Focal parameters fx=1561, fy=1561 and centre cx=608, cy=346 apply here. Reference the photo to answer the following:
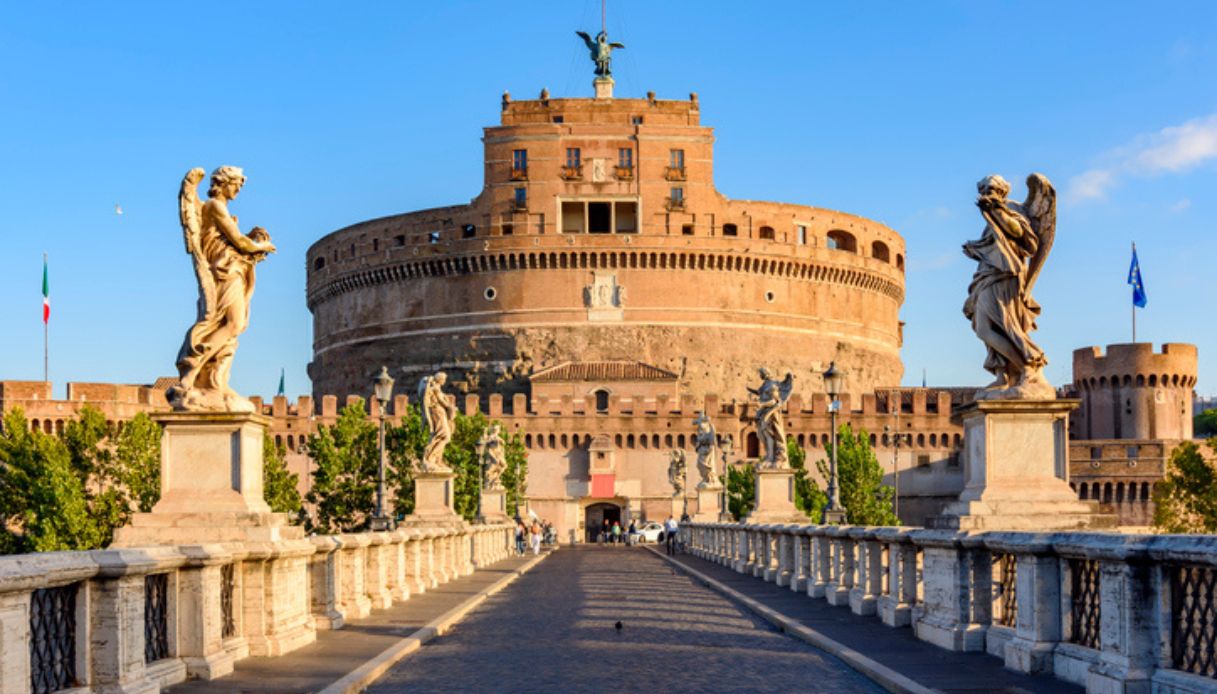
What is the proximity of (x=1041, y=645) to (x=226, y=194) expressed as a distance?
6.85m

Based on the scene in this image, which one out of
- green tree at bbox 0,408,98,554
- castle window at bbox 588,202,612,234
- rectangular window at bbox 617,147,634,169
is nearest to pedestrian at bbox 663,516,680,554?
green tree at bbox 0,408,98,554

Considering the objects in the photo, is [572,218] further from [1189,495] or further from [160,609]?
[160,609]

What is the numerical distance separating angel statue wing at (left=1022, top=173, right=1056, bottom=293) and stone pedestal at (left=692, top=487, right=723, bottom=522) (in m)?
33.5

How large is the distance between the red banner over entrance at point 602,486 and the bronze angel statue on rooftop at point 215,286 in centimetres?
7168

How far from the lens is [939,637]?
1166cm

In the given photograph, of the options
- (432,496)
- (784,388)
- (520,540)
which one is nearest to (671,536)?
(520,540)

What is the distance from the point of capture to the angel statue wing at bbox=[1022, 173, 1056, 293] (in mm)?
12023

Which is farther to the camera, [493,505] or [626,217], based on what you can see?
[626,217]

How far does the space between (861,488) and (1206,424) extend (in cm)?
7412

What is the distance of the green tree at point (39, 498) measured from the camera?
55.2 m

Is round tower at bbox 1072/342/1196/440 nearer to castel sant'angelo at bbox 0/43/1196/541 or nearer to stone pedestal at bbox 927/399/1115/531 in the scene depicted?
castel sant'angelo at bbox 0/43/1196/541

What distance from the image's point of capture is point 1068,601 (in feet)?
30.7

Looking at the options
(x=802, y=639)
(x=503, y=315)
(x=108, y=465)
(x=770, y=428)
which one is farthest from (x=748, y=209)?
(x=802, y=639)

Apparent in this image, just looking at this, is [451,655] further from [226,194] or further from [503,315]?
[503,315]
